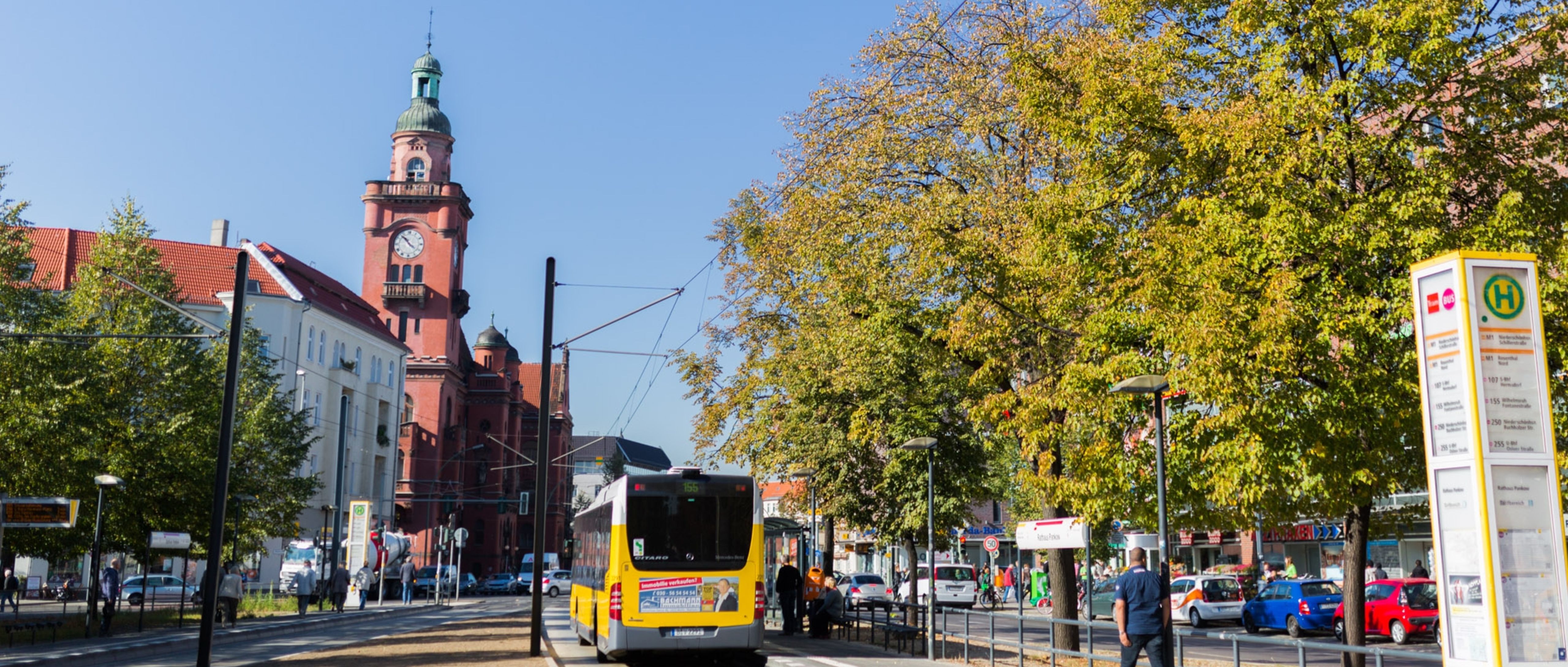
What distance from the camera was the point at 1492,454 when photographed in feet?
25.0

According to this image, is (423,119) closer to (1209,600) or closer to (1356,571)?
(1209,600)

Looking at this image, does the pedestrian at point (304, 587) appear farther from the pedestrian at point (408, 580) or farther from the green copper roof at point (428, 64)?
the green copper roof at point (428, 64)

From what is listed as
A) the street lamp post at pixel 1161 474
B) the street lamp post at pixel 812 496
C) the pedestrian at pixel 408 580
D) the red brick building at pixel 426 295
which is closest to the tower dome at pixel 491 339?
the red brick building at pixel 426 295

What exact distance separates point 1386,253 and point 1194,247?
2076 mm

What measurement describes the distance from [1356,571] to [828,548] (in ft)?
71.5

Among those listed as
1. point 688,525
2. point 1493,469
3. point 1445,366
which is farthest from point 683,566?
point 1493,469

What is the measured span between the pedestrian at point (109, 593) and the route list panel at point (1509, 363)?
89.3 feet

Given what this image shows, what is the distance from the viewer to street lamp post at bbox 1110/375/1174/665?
45.9 ft

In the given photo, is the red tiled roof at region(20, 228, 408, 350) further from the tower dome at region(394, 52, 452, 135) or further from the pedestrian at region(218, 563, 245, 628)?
the pedestrian at region(218, 563, 245, 628)

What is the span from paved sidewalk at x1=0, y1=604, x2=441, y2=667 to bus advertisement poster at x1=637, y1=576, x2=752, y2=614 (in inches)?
353

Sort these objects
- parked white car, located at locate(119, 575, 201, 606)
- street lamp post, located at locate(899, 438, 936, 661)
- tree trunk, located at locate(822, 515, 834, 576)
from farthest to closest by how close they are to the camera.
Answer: parked white car, located at locate(119, 575, 201, 606)
tree trunk, located at locate(822, 515, 834, 576)
street lamp post, located at locate(899, 438, 936, 661)

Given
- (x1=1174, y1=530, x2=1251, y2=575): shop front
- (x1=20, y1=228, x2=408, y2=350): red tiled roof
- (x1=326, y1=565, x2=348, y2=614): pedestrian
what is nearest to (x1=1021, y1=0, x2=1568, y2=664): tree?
(x1=326, y1=565, x2=348, y2=614): pedestrian

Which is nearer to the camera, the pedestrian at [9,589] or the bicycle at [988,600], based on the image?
the pedestrian at [9,589]

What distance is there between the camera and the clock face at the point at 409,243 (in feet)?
300
